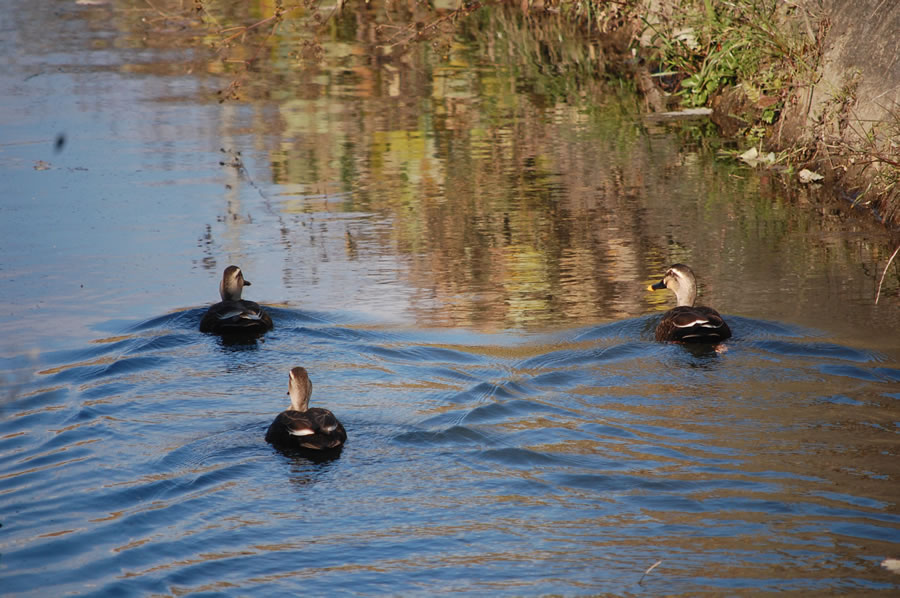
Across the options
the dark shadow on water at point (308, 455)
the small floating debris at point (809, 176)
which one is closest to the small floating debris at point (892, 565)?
the dark shadow on water at point (308, 455)

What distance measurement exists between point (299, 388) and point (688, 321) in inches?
116

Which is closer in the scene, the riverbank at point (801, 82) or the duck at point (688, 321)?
the duck at point (688, 321)

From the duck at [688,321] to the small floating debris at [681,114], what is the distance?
780 centimetres

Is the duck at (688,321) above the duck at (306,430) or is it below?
above

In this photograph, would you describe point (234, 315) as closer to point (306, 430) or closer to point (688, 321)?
point (306, 430)

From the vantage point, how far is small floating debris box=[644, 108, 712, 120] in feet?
55.5

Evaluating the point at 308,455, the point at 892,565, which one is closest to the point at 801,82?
the point at 308,455

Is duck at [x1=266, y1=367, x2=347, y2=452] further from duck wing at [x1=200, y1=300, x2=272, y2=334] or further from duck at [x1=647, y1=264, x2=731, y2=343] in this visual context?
duck at [x1=647, y1=264, x2=731, y2=343]

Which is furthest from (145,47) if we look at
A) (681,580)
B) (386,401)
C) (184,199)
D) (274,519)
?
(681,580)

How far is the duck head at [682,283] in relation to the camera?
9438mm

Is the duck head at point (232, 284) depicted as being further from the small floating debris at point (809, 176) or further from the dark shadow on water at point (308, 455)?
the small floating debris at point (809, 176)

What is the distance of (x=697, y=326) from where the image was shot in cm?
873

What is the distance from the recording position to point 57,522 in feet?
20.9

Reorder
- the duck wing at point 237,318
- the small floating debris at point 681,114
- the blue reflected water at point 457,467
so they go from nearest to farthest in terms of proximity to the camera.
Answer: the blue reflected water at point 457,467, the duck wing at point 237,318, the small floating debris at point 681,114
